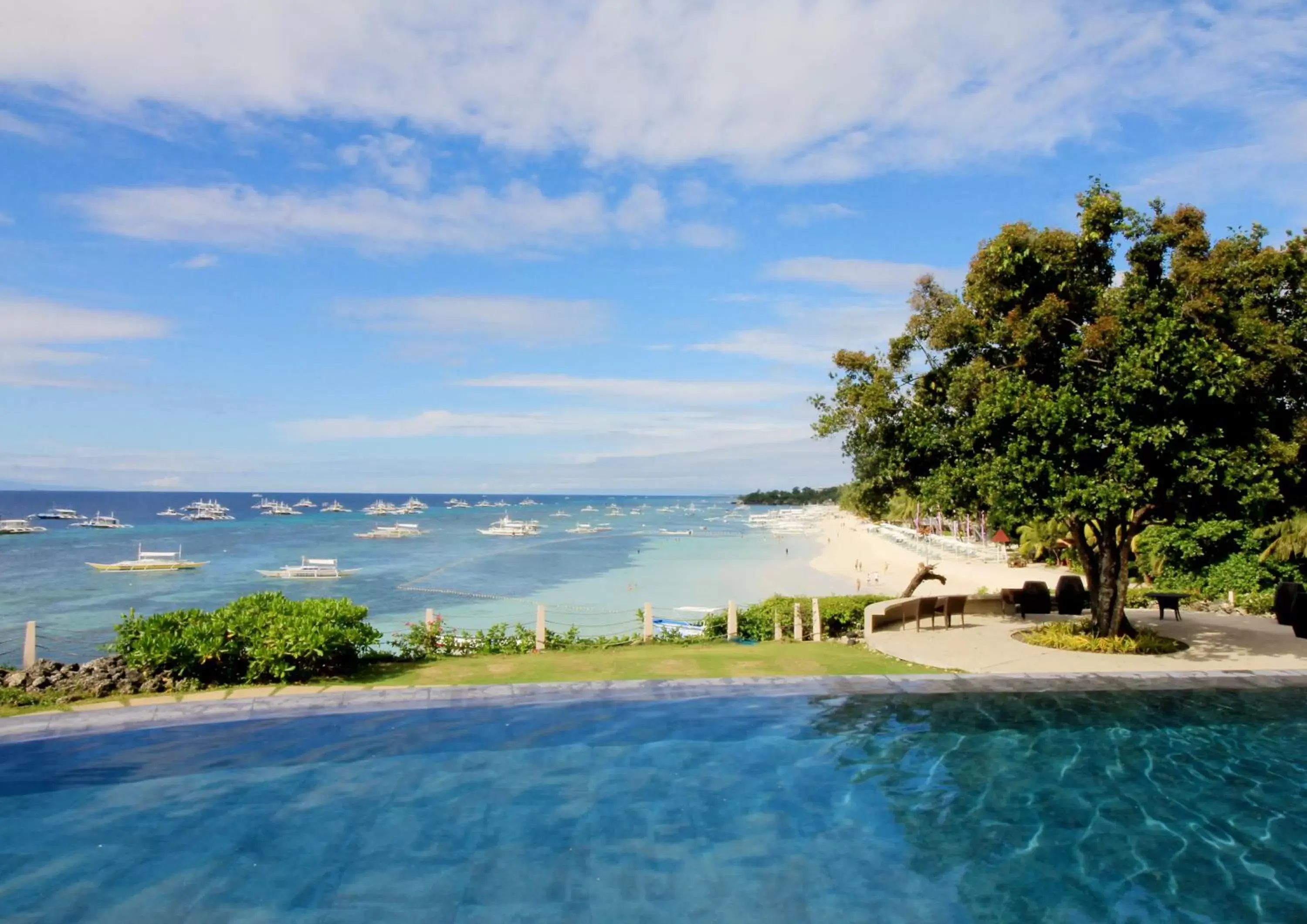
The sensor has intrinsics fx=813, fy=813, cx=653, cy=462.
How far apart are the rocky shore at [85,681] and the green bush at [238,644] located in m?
0.19

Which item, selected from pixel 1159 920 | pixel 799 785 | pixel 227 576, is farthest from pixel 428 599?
Result: pixel 1159 920

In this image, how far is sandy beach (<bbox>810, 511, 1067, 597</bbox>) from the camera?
123 feet

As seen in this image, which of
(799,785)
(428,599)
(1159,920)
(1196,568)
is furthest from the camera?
(428,599)

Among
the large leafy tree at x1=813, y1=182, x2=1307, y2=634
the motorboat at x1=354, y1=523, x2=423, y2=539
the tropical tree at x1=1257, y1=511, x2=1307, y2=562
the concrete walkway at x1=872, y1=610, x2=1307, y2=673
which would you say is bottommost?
the motorboat at x1=354, y1=523, x2=423, y2=539

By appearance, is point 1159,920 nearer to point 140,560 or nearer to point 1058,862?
point 1058,862

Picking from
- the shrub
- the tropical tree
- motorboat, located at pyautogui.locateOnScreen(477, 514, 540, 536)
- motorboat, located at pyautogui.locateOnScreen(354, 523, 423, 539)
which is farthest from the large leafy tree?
motorboat, located at pyautogui.locateOnScreen(477, 514, 540, 536)

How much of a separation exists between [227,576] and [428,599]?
22.3 metres

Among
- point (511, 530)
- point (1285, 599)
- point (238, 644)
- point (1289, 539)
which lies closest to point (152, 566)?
point (511, 530)

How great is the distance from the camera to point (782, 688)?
510 inches

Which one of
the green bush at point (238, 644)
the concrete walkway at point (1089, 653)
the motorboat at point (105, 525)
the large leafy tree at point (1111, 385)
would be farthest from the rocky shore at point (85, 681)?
the motorboat at point (105, 525)

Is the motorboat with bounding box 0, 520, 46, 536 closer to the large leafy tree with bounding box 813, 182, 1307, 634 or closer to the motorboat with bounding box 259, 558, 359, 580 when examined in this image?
the motorboat with bounding box 259, 558, 359, 580

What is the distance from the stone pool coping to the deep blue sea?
427cm

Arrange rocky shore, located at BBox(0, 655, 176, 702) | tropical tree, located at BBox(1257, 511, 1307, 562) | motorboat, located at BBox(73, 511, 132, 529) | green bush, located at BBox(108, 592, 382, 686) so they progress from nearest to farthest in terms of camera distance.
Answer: rocky shore, located at BBox(0, 655, 176, 702) → green bush, located at BBox(108, 592, 382, 686) → tropical tree, located at BBox(1257, 511, 1307, 562) → motorboat, located at BBox(73, 511, 132, 529)

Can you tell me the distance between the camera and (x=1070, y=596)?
20.6 m
